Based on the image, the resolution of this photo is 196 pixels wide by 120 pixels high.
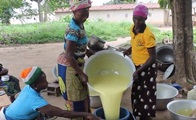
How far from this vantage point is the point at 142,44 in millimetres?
2408

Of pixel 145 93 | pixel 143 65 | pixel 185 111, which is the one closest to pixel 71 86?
pixel 143 65

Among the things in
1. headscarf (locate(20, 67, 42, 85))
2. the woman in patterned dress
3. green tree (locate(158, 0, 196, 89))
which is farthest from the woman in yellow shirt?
green tree (locate(158, 0, 196, 89))

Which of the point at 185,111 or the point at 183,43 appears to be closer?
the point at 185,111

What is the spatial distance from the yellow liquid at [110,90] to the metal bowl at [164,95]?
906 millimetres

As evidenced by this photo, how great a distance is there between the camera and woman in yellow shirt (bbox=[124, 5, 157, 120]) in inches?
92.0

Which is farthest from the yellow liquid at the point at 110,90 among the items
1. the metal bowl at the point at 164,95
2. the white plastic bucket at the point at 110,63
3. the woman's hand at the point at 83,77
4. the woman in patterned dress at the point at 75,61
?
the metal bowl at the point at 164,95

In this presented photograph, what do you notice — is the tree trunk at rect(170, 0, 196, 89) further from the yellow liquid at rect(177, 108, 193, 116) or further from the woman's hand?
the woman's hand

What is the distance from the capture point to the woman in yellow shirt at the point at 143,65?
234cm

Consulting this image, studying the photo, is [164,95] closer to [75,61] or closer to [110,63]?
[110,63]

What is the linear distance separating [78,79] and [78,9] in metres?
0.55

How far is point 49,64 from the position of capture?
704 centimetres

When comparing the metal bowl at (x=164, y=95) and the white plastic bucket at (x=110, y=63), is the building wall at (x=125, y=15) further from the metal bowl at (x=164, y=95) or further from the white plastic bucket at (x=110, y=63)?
the white plastic bucket at (x=110, y=63)

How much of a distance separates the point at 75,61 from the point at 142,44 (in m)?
0.74

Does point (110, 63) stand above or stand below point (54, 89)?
above
